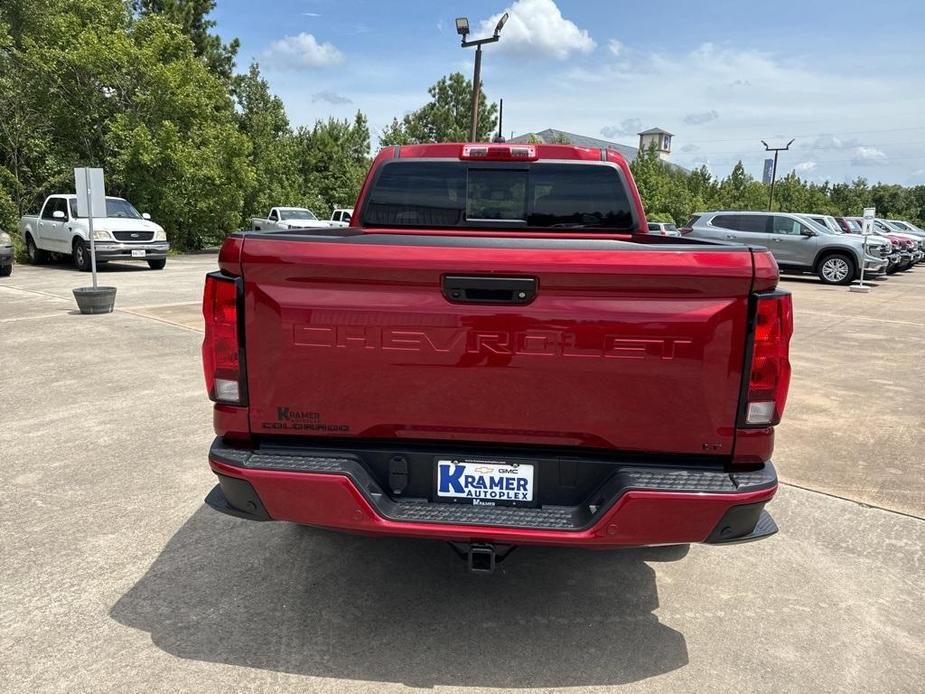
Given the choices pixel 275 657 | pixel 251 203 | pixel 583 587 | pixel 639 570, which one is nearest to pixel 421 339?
pixel 275 657

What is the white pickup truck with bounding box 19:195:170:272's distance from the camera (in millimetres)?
16766

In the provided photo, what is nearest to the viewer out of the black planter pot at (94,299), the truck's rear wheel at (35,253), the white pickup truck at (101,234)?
the black planter pot at (94,299)

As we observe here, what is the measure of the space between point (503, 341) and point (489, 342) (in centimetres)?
5

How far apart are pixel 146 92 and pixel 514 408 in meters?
24.1

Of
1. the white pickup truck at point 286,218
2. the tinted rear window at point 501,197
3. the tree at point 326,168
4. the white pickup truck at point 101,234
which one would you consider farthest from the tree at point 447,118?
the tinted rear window at point 501,197

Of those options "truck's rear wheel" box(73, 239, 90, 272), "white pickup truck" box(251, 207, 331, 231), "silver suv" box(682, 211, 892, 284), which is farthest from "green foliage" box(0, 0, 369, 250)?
"silver suv" box(682, 211, 892, 284)

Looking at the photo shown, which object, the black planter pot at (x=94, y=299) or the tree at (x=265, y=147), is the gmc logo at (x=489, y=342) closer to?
the black planter pot at (x=94, y=299)

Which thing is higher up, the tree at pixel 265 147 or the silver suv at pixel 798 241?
the tree at pixel 265 147

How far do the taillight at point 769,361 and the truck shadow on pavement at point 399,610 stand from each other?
107 centimetres

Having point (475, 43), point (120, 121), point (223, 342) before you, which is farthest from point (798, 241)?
point (120, 121)

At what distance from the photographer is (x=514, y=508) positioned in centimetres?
253

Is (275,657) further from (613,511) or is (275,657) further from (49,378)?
(49,378)

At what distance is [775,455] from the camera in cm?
512

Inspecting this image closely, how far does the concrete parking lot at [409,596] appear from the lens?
2.60 meters
